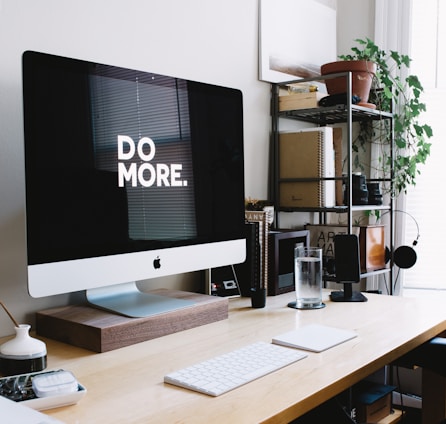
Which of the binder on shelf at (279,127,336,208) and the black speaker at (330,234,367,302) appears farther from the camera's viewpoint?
the binder on shelf at (279,127,336,208)

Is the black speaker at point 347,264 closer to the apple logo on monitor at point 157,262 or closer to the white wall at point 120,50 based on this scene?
the white wall at point 120,50

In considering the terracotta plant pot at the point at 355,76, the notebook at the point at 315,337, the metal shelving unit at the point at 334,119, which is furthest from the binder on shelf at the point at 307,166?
the notebook at the point at 315,337

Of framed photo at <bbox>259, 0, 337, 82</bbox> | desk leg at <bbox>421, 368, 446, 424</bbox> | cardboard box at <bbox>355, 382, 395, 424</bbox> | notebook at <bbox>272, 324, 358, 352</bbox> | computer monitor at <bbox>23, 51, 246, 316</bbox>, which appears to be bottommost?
cardboard box at <bbox>355, 382, 395, 424</bbox>

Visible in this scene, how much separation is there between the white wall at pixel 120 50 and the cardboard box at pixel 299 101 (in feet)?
0.22

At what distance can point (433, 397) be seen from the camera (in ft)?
5.48

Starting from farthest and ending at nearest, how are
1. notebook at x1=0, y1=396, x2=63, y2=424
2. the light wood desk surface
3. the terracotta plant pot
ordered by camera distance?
the terracotta plant pot, the light wood desk surface, notebook at x1=0, y1=396, x2=63, y2=424

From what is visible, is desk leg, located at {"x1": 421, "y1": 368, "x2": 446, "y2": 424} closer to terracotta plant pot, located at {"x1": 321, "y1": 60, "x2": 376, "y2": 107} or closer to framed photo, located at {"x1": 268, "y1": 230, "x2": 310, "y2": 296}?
framed photo, located at {"x1": 268, "y1": 230, "x2": 310, "y2": 296}

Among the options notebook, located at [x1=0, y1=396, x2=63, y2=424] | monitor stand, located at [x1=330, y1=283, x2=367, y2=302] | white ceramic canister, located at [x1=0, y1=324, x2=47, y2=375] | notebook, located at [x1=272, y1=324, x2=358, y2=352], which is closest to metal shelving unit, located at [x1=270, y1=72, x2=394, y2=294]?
monitor stand, located at [x1=330, y1=283, x2=367, y2=302]

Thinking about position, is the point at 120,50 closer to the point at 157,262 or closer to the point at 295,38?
the point at 157,262

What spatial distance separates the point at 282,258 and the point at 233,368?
0.93 metres

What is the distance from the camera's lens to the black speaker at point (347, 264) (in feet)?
5.85

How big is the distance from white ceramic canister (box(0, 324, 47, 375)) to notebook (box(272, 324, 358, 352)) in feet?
1.69

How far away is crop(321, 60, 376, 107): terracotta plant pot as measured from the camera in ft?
7.04

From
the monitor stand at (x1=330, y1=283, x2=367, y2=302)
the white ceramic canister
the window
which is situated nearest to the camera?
the white ceramic canister
